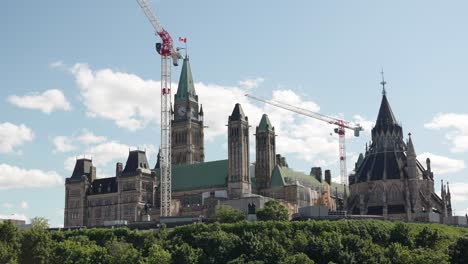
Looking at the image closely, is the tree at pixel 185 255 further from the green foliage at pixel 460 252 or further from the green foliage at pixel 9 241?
the green foliage at pixel 460 252

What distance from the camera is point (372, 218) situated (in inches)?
6176

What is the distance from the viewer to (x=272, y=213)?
153750 millimetres

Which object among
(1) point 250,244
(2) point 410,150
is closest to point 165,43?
(2) point 410,150

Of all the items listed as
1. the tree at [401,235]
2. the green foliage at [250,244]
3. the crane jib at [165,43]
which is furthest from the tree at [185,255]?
the crane jib at [165,43]

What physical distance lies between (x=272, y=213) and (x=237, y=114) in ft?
147

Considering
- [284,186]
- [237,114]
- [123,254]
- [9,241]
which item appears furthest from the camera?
[237,114]

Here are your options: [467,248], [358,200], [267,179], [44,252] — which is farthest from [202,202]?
[467,248]

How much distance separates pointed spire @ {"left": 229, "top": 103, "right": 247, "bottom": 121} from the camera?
191625mm

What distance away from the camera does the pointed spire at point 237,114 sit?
191625 mm

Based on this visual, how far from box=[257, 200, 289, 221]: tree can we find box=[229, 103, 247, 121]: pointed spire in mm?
39891

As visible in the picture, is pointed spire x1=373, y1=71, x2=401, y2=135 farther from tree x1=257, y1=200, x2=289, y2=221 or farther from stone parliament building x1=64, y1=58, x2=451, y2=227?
tree x1=257, y1=200, x2=289, y2=221

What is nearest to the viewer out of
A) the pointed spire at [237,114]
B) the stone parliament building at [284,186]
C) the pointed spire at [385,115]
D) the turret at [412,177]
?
the turret at [412,177]

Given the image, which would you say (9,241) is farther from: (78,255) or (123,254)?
(123,254)

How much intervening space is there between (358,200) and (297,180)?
29268 mm
